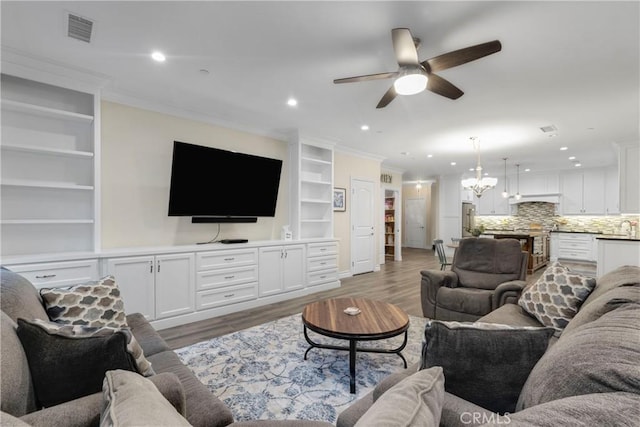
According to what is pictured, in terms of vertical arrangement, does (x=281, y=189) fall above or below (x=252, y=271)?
above

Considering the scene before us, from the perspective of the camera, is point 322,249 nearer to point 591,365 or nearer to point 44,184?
point 44,184

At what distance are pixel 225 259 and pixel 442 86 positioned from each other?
322 cm

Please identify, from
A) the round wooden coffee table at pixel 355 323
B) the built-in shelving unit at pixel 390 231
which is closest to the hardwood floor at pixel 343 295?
the built-in shelving unit at pixel 390 231

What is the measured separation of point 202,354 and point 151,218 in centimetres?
197

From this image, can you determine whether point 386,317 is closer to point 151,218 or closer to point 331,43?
point 331,43

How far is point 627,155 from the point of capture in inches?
204

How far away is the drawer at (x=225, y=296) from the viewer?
3701 mm

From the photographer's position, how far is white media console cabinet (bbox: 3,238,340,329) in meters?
2.86

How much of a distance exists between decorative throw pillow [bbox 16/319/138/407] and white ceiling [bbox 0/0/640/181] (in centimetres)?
207

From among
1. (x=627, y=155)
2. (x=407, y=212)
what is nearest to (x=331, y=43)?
(x=627, y=155)

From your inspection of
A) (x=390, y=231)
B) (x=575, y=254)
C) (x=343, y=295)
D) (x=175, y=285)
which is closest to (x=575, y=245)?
(x=575, y=254)

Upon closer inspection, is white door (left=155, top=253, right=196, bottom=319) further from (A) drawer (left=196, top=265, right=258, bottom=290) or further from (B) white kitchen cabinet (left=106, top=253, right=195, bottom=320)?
(A) drawer (left=196, top=265, right=258, bottom=290)

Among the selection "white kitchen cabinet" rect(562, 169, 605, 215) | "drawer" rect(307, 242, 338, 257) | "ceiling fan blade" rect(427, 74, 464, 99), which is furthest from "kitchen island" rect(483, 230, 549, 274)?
"ceiling fan blade" rect(427, 74, 464, 99)

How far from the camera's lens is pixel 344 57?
2627 mm
